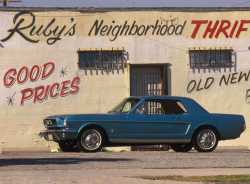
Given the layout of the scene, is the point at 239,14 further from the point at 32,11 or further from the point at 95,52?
the point at 32,11

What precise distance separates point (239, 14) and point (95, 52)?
5358 millimetres

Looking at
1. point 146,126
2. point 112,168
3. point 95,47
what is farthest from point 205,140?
point 112,168

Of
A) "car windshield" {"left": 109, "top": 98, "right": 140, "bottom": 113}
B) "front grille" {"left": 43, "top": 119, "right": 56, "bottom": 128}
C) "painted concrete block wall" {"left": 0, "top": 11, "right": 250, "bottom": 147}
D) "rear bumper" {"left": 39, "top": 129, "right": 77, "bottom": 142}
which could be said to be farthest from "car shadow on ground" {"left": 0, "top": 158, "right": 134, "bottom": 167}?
"painted concrete block wall" {"left": 0, "top": 11, "right": 250, "bottom": 147}

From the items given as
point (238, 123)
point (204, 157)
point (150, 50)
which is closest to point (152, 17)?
point (150, 50)

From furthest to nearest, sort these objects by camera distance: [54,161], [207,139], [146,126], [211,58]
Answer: [211,58] < [207,139] < [146,126] < [54,161]

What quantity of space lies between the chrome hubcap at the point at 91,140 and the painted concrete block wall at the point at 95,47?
632 cm

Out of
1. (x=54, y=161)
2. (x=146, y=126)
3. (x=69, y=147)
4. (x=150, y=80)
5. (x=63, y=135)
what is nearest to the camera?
(x=54, y=161)

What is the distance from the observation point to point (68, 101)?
28.9 meters

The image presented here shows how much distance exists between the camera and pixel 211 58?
98.6ft

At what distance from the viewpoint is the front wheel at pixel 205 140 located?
23.5 m

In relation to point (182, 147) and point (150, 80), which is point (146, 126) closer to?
point (182, 147)

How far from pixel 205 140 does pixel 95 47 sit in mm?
7130

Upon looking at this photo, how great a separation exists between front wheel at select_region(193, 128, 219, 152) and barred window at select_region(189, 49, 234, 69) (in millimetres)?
6574

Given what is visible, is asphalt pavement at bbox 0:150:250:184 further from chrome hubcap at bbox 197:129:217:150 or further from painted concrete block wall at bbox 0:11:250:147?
painted concrete block wall at bbox 0:11:250:147
